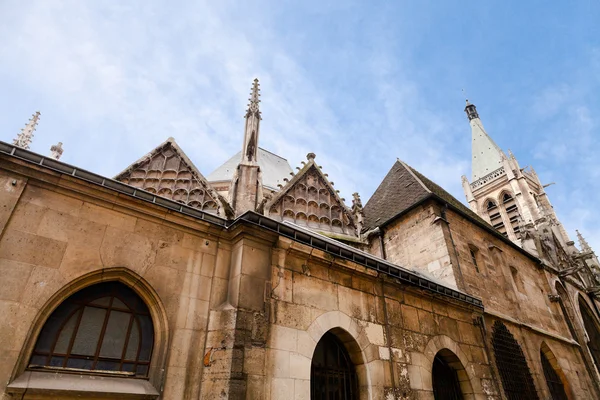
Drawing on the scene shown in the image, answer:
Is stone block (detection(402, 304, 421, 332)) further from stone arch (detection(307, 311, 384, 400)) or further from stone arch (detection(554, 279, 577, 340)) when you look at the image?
stone arch (detection(554, 279, 577, 340))

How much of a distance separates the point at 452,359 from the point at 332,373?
2.99 metres

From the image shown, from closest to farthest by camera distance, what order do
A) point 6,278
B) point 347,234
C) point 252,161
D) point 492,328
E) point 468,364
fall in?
1. point 6,278
2. point 468,364
3. point 492,328
4. point 252,161
5. point 347,234

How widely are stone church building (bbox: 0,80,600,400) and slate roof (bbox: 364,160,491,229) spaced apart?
184 centimetres

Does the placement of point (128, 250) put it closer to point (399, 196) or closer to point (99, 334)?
point (99, 334)

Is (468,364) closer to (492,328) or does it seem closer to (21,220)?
(492,328)

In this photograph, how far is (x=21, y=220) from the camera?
3912 mm

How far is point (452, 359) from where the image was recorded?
6.93 m

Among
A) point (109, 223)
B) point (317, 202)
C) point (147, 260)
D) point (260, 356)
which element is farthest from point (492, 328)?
point (109, 223)

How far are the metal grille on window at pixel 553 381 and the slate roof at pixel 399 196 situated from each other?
14.2ft

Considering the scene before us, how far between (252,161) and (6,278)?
6.31m

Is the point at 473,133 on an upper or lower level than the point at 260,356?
upper

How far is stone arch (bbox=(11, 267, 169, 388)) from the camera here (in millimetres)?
3553

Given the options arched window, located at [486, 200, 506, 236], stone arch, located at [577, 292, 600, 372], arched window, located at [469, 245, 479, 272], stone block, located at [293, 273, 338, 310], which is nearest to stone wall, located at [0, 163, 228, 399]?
stone block, located at [293, 273, 338, 310]

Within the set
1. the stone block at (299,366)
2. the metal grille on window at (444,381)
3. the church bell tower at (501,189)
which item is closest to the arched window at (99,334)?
the stone block at (299,366)
